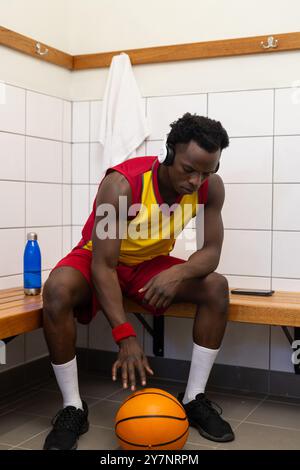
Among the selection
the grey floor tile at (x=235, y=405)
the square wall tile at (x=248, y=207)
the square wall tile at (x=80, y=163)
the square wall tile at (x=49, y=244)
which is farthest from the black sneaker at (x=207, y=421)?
the square wall tile at (x=80, y=163)

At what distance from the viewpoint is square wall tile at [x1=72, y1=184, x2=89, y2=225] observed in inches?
117

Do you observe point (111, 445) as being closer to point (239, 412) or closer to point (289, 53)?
point (239, 412)

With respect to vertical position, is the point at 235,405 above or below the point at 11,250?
below

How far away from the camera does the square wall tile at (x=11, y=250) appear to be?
2539 mm

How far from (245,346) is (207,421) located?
0.65 meters

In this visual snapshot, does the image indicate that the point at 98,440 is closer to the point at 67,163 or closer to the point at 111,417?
the point at 111,417

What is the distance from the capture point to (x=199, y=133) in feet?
6.43

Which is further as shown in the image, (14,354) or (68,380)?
(14,354)

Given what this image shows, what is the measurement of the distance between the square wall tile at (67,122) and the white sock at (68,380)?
4.18ft

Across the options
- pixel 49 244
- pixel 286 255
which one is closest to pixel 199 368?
pixel 286 255

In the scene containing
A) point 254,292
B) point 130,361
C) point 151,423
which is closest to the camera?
point 151,423

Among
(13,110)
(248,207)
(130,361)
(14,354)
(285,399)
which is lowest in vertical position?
(285,399)

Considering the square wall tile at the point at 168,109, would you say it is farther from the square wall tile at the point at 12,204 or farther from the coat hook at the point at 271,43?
the square wall tile at the point at 12,204

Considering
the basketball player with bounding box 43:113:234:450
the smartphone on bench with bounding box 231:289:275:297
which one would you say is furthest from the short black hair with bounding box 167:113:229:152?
the smartphone on bench with bounding box 231:289:275:297
